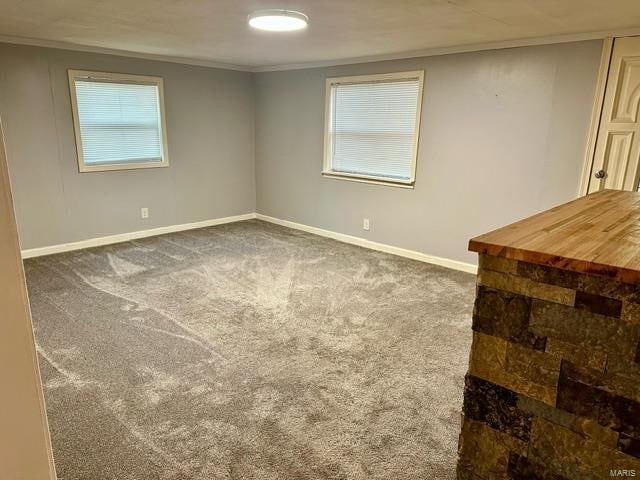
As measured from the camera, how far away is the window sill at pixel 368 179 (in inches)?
182

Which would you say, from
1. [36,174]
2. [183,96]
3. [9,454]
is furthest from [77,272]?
[9,454]

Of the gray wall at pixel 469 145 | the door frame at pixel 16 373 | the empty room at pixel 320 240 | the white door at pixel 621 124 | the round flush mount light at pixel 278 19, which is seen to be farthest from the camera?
the gray wall at pixel 469 145

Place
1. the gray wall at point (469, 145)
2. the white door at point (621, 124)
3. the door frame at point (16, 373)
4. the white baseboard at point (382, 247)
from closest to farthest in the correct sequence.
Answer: the door frame at point (16, 373)
the white door at point (621, 124)
the gray wall at point (469, 145)
the white baseboard at point (382, 247)

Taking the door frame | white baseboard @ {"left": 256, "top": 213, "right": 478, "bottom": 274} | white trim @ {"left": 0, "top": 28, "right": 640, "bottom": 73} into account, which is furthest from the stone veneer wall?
white trim @ {"left": 0, "top": 28, "right": 640, "bottom": 73}

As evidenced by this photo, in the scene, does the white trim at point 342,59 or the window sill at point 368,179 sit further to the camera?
the window sill at point 368,179

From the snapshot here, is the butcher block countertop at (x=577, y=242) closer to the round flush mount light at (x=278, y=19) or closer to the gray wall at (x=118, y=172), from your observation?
the round flush mount light at (x=278, y=19)

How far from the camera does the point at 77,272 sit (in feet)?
13.3

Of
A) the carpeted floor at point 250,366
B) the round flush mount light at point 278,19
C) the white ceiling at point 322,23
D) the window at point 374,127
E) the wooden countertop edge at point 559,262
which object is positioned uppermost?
the white ceiling at point 322,23

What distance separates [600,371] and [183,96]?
17.8 ft

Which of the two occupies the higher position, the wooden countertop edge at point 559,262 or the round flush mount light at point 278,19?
the round flush mount light at point 278,19

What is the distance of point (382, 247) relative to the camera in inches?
197

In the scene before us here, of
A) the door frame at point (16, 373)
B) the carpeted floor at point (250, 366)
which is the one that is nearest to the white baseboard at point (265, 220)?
the carpeted floor at point (250, 366)

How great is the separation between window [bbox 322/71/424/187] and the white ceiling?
410mm

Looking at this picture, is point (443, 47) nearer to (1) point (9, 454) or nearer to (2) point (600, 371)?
(2) point (600, 371)
